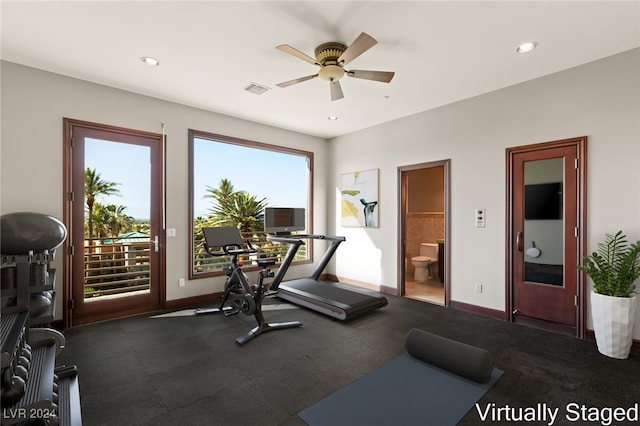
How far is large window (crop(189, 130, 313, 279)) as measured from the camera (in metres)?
4.86

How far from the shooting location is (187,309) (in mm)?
4410

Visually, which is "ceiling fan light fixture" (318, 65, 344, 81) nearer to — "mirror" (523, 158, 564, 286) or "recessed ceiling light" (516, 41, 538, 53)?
"recessed ceiling light" (516, 41, 538, 53)

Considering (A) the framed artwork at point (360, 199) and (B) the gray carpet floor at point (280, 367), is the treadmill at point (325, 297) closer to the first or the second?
(B) the gray carpet floor at point (280, 367)

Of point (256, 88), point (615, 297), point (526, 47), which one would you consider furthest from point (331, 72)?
point (615, 297)

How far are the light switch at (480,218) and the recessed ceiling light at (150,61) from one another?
14.8ft

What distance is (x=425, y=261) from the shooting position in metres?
6.12

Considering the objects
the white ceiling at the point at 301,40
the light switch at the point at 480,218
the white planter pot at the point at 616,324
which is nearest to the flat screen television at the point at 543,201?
the light switch at the point at 480,218

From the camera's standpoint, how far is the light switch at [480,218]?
4191 millimetres

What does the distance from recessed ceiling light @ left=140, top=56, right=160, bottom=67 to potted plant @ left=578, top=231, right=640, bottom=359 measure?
505cm

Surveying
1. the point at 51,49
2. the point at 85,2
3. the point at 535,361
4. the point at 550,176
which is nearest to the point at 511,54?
the point at 550,176

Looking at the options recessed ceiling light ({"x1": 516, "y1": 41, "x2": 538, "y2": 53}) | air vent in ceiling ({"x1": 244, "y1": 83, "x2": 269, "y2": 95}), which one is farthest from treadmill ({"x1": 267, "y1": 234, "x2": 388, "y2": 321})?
recessed ceiling light ({"x1": 516, "y1": 41, "x2": 538, "y2": 53})

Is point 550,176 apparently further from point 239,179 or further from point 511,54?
point 239,179

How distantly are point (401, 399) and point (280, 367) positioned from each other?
1.11m

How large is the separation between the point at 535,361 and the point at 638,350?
3.83 feet
